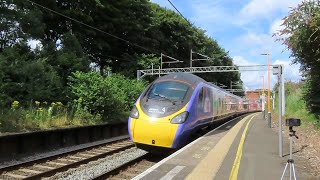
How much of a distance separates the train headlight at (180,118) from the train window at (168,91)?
79 cm

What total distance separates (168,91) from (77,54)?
72.7ft

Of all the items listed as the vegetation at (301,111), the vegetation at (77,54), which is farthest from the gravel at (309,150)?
the vegetation at (77,54)

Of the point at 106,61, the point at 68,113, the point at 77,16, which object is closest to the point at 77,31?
the point at 77,16

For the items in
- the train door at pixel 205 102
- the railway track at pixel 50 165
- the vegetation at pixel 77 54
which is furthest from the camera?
the vegetation at pixel 77 54

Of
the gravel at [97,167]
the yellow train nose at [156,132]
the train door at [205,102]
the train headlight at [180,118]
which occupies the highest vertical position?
the train door at [205,102]

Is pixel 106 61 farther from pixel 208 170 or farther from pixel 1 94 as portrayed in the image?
pixel 208 170

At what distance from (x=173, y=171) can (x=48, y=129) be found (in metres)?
9.46

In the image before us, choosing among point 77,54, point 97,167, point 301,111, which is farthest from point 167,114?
point 77,54

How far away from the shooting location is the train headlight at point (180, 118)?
13352 millimetres

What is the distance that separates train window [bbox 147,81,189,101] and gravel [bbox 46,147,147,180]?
2.49 metres

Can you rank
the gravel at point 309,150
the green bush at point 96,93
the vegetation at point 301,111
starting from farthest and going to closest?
the vegetation at point 301,111
the green bush at point 96,93
the gravel at point 309,150

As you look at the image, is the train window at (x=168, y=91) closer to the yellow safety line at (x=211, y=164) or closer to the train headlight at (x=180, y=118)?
the train headlight at (x=180, y=118)

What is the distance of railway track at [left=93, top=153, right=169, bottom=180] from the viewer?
1121cm

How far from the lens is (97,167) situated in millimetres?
12734
